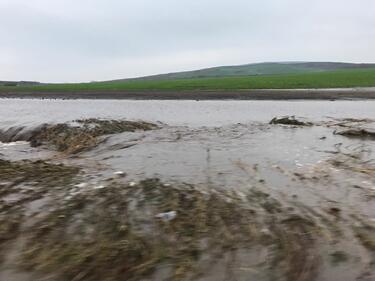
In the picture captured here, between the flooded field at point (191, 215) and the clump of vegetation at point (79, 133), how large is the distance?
2.09 meters

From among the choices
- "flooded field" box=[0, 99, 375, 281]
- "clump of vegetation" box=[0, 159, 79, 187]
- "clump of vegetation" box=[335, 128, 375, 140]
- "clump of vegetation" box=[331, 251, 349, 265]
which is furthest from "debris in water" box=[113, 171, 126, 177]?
"clump of vegetation" box=[335, 128, 375, 140]

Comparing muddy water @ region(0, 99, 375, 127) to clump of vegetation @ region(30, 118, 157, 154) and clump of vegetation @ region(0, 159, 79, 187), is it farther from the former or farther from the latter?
clump of vegetation @ region(0, 159, 79, 187)

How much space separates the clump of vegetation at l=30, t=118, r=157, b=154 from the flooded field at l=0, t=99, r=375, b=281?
6.87 feet

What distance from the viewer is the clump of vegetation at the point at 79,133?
16.4 m

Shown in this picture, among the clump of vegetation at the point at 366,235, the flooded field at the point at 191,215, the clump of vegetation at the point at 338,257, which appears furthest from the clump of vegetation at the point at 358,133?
the clump of vegetation at the point at 338,257

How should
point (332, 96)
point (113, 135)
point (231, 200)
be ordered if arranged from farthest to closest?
point (332, 96) → point (113, 135) → point (231, 200)

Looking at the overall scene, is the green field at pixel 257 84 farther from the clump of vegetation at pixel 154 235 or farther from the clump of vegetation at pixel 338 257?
the clump of vegetation at pixel 338 257

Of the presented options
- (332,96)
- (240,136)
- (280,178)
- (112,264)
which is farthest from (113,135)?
(332,96)

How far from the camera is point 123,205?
25.7 ft

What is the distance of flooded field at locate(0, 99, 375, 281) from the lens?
214 inches

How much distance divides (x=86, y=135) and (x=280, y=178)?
32.8ft

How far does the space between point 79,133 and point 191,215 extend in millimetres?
12557

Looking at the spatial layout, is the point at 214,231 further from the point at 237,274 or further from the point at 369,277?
the point at 369,277

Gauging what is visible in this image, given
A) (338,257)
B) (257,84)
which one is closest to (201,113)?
(338,257)
